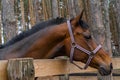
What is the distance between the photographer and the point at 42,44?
10.8ft

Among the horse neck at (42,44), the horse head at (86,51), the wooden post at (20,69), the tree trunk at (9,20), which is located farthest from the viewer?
the tree trunk at (9,20)

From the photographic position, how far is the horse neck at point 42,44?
327 centimetres

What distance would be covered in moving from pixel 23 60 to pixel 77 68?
1.30 meters

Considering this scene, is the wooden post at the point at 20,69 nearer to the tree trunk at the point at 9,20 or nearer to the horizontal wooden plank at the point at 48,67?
the horizontal wooden plank at the point at 48,67

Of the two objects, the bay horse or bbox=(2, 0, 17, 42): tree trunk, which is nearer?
the bay horse

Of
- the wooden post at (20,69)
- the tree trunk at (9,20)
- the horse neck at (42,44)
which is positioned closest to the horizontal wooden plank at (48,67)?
the wooden post at (20,69)

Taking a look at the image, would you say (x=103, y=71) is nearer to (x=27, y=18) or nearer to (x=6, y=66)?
(x=6, y=66)

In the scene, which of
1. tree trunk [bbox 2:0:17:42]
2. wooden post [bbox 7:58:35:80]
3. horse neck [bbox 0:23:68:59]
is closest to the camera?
wooden post [bbox 7:58:35:80]

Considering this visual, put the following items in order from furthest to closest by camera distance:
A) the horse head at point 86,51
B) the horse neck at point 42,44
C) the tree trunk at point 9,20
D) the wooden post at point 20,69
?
1. the tree trunk at point 9,20
2. the horse neck at point 42,44
3. the horse head at point 86,51
4. the wooden post at point 20,69

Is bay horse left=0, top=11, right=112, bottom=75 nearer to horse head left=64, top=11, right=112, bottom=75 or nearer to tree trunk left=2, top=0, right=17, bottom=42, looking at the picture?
horse head left=64, top=11, right=112, bottom=75

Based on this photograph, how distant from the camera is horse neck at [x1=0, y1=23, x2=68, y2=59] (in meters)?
3.27

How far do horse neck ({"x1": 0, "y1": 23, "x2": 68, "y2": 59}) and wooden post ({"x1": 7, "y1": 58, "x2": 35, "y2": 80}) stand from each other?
4.38 feet

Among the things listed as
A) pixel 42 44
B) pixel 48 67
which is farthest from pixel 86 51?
pixel 48 67

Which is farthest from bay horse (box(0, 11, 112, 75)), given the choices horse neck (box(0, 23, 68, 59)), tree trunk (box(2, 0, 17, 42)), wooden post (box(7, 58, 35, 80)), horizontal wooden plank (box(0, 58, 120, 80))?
tree trunk (box(2, 0, 17, 42))
